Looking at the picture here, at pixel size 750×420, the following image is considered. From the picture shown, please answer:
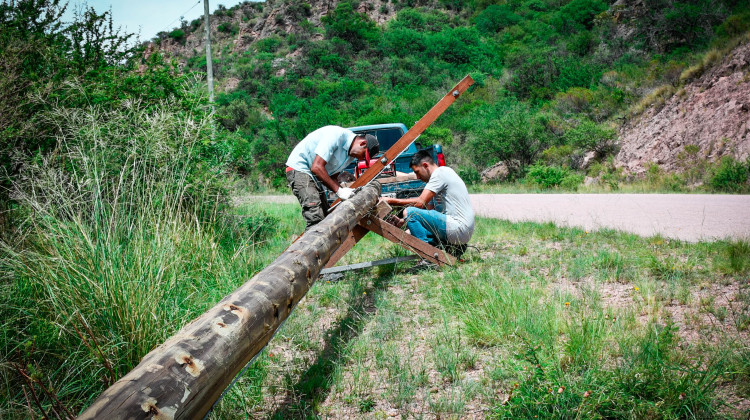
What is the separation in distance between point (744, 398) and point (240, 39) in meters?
74.7

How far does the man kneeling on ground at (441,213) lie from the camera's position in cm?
511

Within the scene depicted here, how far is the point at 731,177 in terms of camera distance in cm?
1023

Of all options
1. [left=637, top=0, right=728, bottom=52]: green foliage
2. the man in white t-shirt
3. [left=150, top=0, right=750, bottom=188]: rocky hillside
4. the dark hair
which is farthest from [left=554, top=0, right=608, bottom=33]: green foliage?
the man in white t-shirt

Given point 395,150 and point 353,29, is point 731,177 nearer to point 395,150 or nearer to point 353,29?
point 395,150

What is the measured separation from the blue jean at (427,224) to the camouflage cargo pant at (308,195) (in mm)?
1068

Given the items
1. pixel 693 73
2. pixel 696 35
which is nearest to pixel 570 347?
pixel 693 73

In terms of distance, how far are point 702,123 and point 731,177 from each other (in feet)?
12.0

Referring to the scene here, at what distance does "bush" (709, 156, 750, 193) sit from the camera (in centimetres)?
1000

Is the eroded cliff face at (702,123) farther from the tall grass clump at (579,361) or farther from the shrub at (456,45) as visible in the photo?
the shrub at (456,45)

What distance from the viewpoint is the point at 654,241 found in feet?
17.5

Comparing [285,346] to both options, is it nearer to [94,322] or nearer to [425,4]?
[94,322]

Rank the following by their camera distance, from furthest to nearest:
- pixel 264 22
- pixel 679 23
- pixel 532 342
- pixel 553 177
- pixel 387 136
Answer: pixel 264 22 < pixel 679 23 < pixel 553 177 < pixel 387 136 < pixel 532 342

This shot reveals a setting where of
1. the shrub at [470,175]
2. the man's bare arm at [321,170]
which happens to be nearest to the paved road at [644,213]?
the man's bare arm at [321,170]

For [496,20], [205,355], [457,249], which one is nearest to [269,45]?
[496,20]
